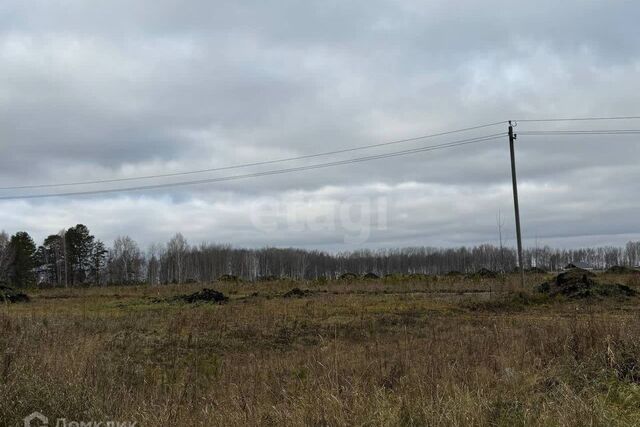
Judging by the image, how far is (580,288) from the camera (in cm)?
2395

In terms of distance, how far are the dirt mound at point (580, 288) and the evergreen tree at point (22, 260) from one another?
76.9 meters

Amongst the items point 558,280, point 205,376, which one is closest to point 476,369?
point 205,376

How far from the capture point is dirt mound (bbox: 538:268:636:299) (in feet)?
75.9

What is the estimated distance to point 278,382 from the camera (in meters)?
7.16

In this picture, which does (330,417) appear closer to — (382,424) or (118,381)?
(382,424)

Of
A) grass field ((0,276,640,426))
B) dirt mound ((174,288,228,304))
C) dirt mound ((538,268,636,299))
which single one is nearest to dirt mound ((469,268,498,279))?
dirt mound ((538,268,636,299))

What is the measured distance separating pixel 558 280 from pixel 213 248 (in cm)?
9484

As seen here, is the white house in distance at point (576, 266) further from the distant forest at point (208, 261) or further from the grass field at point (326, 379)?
the grass field at point (326, 379)

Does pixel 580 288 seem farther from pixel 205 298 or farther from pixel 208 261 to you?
pixel 208 261

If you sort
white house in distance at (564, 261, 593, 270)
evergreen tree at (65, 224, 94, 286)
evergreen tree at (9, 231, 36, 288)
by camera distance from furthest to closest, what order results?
evergreen tree at (65, 224, 94, 286), evergreen tree at (9, 231, 36, 288), white house in distance at (564, 261, 593, 270)

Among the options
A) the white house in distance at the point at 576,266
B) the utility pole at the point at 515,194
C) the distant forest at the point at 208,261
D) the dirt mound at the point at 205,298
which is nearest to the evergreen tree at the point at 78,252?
the distant forest at the point at 208,261

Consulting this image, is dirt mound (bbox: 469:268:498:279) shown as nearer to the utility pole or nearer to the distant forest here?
the utility pole

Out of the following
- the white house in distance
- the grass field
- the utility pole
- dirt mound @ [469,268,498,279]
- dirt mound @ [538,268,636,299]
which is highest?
the utility pole

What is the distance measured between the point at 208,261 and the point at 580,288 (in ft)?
300
